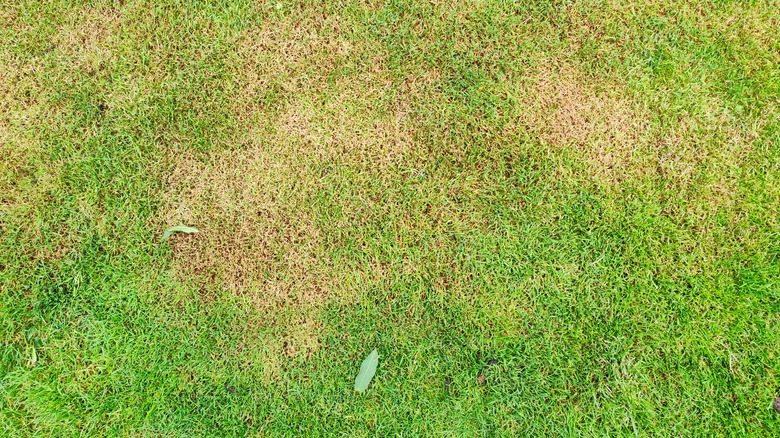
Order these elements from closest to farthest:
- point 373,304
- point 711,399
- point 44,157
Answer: point 711,399 < point 373,304 < point 44,157

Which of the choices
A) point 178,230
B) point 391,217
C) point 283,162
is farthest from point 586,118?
point 178,230

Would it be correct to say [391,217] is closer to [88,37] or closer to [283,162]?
[283,162]

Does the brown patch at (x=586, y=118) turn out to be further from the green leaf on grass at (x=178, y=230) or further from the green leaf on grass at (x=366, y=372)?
the green leaf on grass at (x=178, y=230)

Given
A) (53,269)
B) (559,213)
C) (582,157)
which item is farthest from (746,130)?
(53,269)

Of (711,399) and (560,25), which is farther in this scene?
(560,25)

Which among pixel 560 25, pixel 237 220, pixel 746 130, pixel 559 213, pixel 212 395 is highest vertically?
pixel 560 25

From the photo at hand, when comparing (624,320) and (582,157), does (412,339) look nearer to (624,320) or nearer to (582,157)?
(624,320)

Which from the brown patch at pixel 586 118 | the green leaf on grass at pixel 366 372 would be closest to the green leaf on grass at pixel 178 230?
the green leaf on grass at pixel 366 372
